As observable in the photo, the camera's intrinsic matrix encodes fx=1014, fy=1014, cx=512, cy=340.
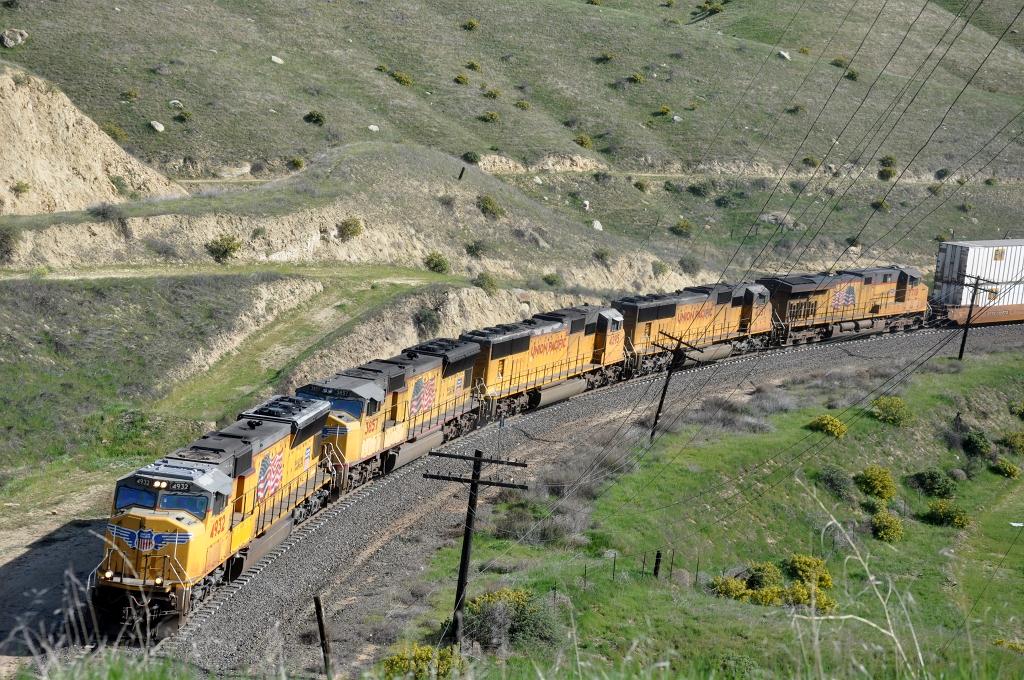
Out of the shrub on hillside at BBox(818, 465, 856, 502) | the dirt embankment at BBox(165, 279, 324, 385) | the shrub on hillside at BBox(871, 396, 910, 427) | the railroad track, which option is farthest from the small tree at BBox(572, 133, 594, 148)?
the shrub on hillside at BBox(818, 465, 856, 502)

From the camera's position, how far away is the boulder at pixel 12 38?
70688mm

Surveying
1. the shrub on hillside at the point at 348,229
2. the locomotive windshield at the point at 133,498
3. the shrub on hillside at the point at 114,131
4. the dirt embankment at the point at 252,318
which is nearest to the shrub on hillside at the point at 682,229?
the shrub on hillside at the point at 348,229

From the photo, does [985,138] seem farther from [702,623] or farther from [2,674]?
[2,674]

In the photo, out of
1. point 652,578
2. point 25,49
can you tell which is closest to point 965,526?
point 652,578

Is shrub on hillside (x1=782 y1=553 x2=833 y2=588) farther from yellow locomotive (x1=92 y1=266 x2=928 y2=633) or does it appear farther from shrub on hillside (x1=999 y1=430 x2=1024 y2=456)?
shrub on hillside (x1=999 y1=430 x2=1024 y2=456)

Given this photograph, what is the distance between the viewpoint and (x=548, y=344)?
44.4m

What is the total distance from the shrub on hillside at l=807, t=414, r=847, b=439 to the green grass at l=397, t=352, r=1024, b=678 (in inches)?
21.4

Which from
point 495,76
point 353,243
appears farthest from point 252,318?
point 495,76

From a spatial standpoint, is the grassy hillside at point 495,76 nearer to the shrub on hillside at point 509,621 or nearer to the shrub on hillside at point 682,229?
the shrub on hillside at point 682,229

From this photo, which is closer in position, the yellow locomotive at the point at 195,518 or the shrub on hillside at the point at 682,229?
the yellow locomotive at the point at 195,518

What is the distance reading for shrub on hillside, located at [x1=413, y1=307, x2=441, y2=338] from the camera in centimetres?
5481

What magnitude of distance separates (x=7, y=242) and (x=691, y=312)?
111 ft

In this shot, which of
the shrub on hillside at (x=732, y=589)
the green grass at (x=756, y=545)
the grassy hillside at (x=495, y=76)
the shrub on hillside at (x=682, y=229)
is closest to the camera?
the green grass at (x=756, y=545)

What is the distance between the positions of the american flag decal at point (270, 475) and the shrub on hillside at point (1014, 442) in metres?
34.8
